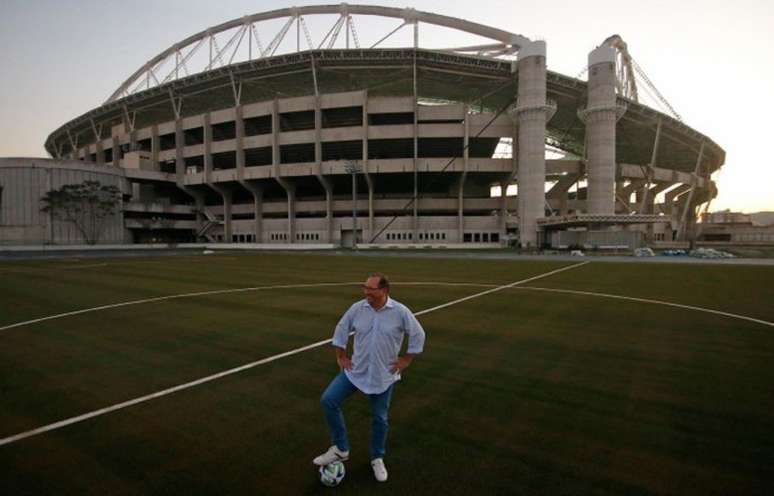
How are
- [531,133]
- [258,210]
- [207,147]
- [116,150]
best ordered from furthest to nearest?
1. [116,150]
2. [258,210]
3. [207,147]
4. [531,133]

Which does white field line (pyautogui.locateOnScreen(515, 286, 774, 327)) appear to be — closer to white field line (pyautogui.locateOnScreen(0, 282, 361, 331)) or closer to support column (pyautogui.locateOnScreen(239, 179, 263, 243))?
white field line (pyautogui.locateOnScreen(0, 282, 361, 331))

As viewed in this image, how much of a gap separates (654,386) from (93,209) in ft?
250

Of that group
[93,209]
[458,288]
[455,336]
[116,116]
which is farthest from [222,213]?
[455,336]

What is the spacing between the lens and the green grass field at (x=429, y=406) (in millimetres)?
3512

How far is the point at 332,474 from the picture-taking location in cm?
334

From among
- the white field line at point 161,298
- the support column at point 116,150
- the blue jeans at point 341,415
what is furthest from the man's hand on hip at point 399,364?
the support column at point 116,150

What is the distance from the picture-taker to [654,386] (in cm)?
559

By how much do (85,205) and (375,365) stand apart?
247ft

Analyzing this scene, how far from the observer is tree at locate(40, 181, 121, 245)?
5731 cm

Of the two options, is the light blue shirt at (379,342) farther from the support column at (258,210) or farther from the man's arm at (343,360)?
the support column at (258,210)

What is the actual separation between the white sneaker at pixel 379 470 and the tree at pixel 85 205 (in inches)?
2872

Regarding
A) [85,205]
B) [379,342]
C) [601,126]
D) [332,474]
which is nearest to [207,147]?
[85,205]

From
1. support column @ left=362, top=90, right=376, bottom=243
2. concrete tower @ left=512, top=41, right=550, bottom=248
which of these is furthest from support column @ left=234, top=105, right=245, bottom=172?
concrete tower @ left=512, top=41, right=550, bottom=248

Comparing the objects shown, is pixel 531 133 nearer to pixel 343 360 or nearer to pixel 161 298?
pixel 161 298
